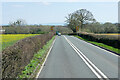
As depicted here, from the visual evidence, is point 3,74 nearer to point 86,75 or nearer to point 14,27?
point 86,75

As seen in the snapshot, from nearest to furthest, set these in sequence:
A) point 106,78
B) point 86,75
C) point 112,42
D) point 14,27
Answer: point 106,78 → point 86,75 → point 112,42 → point 14,27

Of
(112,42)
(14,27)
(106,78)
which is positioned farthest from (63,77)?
(14,27)

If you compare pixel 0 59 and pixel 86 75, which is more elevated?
pixel 0 59

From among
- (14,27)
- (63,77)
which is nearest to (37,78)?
(63,77)

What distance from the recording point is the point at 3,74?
250 inches

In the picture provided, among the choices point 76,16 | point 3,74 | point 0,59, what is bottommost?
point 3,74

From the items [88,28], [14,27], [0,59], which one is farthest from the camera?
[88,28]

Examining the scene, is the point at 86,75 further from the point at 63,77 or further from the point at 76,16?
the point at 76,16

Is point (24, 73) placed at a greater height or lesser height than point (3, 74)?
lesser

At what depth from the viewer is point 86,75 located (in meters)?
9.11

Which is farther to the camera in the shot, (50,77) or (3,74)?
(50,77)

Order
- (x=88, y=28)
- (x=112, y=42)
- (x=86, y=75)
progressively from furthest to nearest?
(x=88, y=28) → (x=112, y=42) → (x=86, y=75)

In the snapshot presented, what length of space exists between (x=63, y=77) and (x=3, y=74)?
3.35m

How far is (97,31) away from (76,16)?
11.8m
